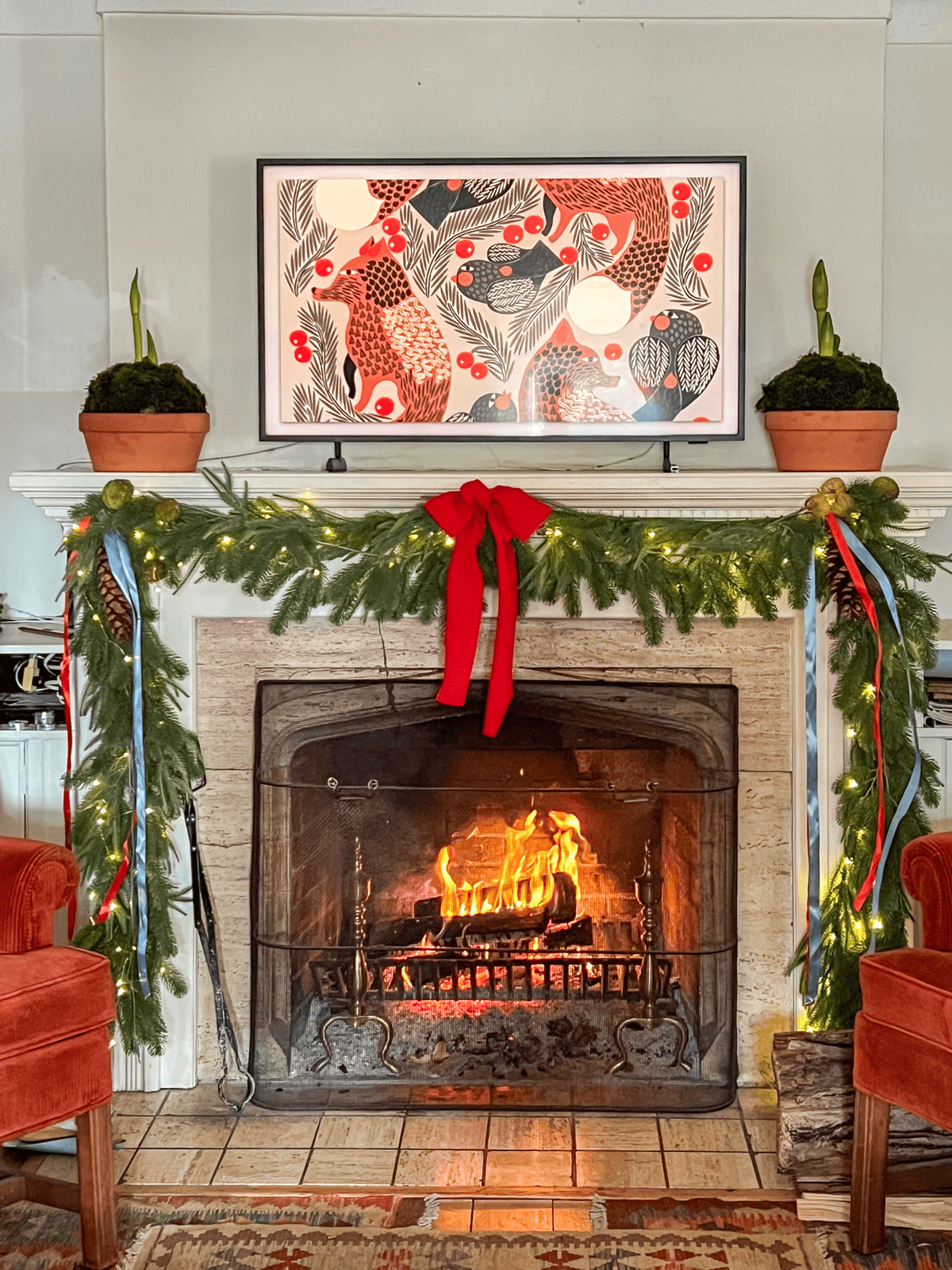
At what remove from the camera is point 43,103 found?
3.05m

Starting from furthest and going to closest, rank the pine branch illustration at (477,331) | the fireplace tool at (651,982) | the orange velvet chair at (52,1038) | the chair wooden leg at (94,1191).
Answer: the fireplace tool at (651,982), the pine branch illustration at (477,331), the chair wooden leg at (94,1191), the orange velvet chair at (52,1038)

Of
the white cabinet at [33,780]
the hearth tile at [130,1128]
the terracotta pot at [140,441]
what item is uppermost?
the terracotta pot at [140,441]

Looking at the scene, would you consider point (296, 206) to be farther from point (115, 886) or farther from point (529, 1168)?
point (529, 1168)

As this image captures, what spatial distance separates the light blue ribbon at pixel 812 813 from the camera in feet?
9.04

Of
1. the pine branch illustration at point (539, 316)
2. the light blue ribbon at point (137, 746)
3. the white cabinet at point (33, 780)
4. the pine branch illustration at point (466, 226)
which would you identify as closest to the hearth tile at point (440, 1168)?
the light blue ribbon at point (137, 746)

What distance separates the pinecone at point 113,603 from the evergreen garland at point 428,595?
0.01 m

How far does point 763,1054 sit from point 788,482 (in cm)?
129

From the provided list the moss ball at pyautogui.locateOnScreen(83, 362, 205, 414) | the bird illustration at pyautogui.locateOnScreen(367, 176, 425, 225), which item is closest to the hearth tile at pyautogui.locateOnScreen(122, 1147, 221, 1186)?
the moss ball at pyautogui.locateOnScreen(83, 362, 205, 414)

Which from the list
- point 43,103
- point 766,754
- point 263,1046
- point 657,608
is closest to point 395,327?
point 657,608

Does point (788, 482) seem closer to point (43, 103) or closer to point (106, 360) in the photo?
point (106, 360)

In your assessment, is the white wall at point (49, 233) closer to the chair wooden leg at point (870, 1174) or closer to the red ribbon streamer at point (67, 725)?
the red ribbon streamer at point (67, 725)

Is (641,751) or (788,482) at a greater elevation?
(788,482)

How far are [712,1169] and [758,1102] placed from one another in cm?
35

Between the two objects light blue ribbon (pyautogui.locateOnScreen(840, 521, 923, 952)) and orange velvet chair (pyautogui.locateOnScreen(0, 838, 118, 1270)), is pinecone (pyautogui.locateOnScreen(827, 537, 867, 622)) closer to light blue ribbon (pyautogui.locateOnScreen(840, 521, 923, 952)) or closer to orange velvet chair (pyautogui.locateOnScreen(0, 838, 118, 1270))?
light blue ribbon (pyautogui.locateOnScreen(840, 521, 923, 952))
